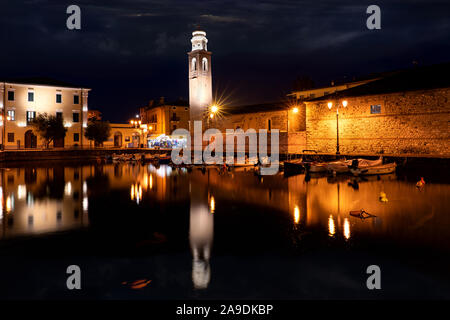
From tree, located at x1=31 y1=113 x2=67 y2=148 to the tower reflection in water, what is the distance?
33.0 metres

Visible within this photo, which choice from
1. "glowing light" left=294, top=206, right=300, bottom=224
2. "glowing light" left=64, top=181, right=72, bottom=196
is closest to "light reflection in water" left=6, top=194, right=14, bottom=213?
"glowing light" left=64, top=181, right=72, bottom=196

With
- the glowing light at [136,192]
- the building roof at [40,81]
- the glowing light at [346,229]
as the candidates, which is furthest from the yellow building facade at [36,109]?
the glowing light at [346,229]

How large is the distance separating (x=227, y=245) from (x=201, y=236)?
0.89 m

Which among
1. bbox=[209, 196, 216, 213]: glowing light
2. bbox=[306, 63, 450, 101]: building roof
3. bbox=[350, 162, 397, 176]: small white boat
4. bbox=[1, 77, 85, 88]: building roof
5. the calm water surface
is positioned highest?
bbox=[1, 77, 85, 88]: building roof

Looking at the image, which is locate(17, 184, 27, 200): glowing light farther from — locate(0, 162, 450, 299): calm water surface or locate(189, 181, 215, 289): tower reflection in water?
locate(189, 181, 215, 289): tower reflection in water

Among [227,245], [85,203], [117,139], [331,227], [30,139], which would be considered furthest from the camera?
[117,139]

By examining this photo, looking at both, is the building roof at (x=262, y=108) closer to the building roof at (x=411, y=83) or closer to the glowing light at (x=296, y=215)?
the building roof at (x=411, y=83)

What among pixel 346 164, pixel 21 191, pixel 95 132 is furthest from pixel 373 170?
pixel 95 132

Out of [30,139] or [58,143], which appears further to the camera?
[58,143]

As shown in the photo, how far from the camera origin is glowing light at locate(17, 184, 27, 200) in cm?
1327

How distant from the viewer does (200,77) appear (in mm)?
48500

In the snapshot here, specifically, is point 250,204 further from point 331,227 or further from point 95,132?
point 95,132

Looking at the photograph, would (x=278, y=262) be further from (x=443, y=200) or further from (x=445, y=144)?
(x=445, y=144)
